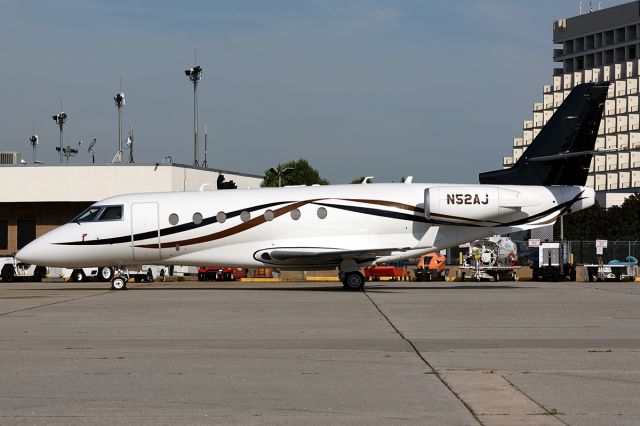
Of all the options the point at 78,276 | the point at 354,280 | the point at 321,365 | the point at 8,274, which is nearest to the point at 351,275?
the point at 354,280

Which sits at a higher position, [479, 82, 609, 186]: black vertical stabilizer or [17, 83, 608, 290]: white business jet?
[479, 82, 609, 186]: black vertical stabilizer

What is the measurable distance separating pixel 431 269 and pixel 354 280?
1606 centimetres

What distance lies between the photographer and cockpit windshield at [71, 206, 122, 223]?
31688 mm

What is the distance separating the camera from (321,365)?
12.5 m

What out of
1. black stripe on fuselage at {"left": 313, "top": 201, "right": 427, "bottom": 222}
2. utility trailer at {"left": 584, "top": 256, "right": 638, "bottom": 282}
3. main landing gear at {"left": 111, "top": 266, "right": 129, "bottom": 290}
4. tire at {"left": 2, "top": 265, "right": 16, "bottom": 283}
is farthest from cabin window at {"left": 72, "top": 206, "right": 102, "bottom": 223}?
utility trailer at {"left": 584, "top": 256, "right": 638, "bottom": 282}

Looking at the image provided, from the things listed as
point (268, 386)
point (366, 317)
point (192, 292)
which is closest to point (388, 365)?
point (268, 386)

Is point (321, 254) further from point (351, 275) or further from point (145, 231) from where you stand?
point (145, 231)

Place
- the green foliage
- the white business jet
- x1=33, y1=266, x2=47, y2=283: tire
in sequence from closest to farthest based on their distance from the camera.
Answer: the white business jet → x1=33, y1=266, x2=47, y2=283: tire → the green foliage

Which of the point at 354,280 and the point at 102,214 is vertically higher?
the point at 102,214

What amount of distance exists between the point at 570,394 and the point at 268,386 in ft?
10.1

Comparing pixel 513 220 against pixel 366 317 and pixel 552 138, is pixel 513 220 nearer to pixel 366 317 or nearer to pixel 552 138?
pixel 552 138

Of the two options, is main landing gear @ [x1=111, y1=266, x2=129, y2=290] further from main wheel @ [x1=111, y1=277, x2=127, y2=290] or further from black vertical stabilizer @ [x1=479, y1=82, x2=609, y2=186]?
black vertical stabilizer @ [x1=479, y1=82, x2=609, y2=186]

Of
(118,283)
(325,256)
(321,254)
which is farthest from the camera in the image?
(118,283)

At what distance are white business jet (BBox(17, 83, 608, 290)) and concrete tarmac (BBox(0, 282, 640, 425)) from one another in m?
8.32
